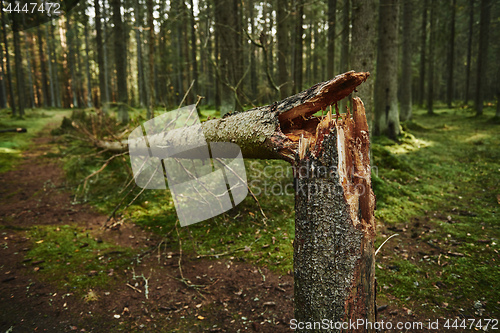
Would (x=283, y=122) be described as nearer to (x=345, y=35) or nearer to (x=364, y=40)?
(x=364, y=40)

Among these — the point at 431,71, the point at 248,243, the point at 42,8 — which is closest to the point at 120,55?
the point at 42,8

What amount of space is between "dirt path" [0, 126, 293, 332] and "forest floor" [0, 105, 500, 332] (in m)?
0.01

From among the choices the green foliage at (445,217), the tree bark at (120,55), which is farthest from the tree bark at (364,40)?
the tree bark at (120,55)

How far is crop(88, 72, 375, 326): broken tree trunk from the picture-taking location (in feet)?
5.94

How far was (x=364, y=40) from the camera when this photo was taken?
572 centimetres

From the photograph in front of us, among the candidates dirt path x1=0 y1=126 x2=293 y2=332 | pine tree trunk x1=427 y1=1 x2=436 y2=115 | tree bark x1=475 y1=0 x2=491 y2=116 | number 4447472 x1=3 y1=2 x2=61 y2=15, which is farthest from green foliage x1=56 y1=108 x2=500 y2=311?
pine tree trunk x1=427 y1=1 x2=436 y2=115

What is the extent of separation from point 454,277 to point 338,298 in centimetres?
267

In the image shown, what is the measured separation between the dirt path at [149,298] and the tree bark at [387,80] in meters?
8.55

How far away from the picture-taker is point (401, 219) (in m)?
5.01

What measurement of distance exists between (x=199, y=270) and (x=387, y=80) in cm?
941

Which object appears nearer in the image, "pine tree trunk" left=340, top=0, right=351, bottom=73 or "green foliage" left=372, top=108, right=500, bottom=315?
"green foliage" left=372, top=108, right=500, bottom=315

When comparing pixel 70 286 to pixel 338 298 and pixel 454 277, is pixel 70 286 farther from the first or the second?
pixel 454 277

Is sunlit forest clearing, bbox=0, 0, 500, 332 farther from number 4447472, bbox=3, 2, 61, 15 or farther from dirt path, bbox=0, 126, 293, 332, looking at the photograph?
number 4447472, bbox=3, 2, 61, 15

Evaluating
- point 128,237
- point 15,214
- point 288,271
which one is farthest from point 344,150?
point 15,214
